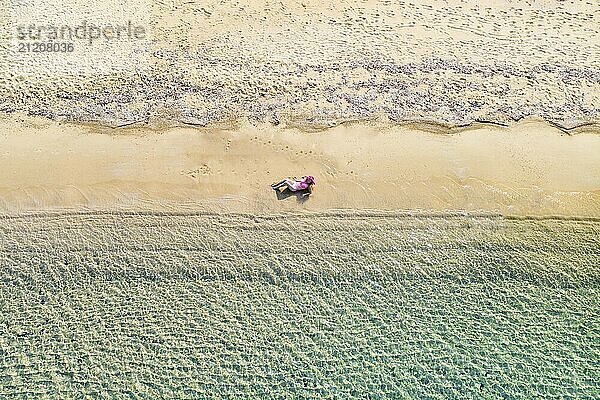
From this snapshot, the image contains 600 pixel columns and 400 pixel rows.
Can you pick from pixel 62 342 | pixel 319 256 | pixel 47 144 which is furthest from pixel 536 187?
pixel 47 144

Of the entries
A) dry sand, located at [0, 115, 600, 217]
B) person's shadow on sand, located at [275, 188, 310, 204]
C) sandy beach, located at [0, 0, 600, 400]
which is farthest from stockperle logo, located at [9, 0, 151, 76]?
person's shadow on sand, located at [275, 188, 310, 204]

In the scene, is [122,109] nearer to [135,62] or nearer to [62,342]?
[135,62]

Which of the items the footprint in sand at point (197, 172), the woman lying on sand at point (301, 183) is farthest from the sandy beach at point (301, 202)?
the woman lying on sand at point (301, 183)

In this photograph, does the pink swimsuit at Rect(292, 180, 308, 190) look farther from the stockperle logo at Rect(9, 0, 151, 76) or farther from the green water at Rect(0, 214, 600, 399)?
the stockperle logo at Rect(9, 0, 151, 76)

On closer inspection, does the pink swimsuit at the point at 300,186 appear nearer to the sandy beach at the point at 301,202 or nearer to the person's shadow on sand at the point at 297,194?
the person's shadow on sand at the point at 297,194

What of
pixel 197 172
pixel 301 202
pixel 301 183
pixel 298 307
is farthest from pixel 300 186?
pixel 298 307

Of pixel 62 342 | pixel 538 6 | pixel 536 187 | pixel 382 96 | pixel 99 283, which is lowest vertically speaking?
pixel 62 342
